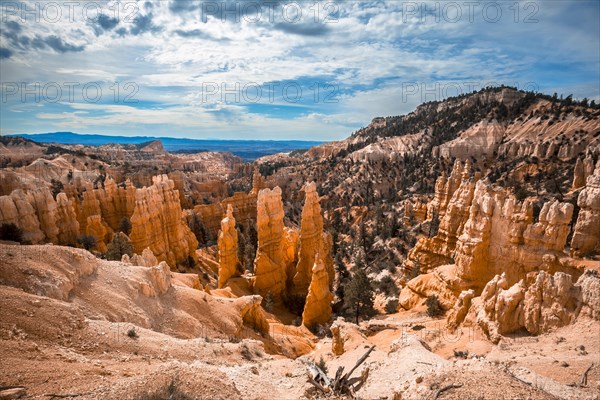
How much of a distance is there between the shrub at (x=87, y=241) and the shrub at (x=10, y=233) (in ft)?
21.1

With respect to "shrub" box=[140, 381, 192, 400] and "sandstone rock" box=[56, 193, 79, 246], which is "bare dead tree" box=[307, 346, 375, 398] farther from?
"sandstone rock" box=[56, 193, 79, 246]

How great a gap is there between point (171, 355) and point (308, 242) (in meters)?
19.6

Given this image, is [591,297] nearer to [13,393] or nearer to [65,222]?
[13,393]

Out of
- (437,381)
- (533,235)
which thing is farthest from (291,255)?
(437,381)

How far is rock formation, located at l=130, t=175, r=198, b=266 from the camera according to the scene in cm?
2970

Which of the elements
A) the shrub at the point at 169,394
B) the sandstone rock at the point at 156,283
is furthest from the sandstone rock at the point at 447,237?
the shrub at the point at 169,394

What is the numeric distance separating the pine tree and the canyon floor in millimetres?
6761

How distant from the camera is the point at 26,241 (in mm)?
23453

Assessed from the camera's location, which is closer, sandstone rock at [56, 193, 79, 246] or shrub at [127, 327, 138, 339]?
shrub at [127, 327, 138, 339]

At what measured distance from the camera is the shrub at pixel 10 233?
22250mm

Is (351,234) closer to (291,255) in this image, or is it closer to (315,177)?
(291,255)

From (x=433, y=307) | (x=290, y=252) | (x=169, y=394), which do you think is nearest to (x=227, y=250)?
(x=290, y=252)

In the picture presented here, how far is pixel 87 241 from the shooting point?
29500 mm

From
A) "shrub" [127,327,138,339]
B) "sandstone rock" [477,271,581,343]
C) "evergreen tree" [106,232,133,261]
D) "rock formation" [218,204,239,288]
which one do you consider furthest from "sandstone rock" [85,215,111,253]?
"sandstone rock" [477,271,581,343]
